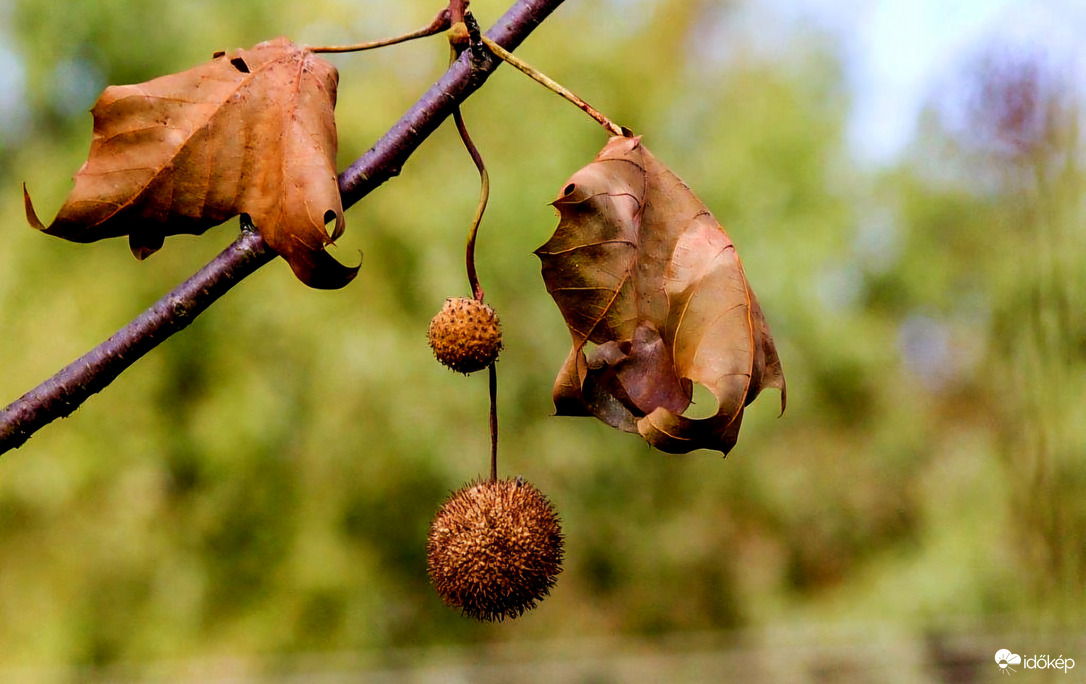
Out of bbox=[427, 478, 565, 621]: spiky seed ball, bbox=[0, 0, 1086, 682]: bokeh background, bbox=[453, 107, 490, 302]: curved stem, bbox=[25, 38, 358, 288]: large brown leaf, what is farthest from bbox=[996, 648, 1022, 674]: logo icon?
bbox=[25, 38, 358, 288]: large brown leaf

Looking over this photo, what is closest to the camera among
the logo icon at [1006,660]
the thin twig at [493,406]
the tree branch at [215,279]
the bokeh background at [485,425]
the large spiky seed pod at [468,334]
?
the tree branch at [215,279]

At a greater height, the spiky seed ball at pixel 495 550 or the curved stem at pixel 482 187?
the curved stem at pixel 482 187

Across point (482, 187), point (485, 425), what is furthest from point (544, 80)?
point (485, 425)

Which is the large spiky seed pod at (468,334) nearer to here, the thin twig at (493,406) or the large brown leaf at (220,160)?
the thin twig at (493,406)

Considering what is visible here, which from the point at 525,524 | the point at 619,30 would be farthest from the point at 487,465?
the point at 525,524

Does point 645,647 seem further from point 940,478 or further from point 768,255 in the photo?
point 768,255

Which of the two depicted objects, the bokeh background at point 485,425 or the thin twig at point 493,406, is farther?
the bokeh background at point 485,425

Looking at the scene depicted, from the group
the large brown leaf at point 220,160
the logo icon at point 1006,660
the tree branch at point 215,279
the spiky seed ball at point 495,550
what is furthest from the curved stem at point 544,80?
the logo icon at point 1006,660
